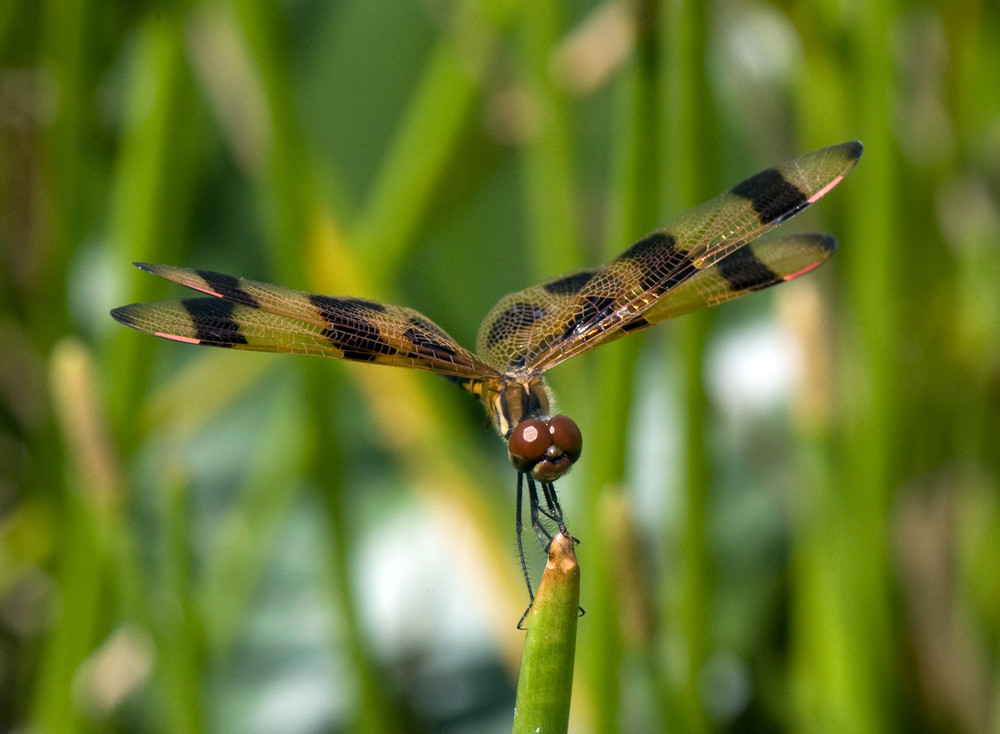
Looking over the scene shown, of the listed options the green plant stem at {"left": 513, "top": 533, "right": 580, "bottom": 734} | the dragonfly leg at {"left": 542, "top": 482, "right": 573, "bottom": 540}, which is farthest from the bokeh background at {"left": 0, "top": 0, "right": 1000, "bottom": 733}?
the green plant stem at {"left": 513, "top": 533, "right": 580, "bottom": 734}

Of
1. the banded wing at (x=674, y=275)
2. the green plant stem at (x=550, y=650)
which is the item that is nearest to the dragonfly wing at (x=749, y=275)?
the banded wing at (x=674, y=275)

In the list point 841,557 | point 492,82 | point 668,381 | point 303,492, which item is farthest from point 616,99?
point 841,557

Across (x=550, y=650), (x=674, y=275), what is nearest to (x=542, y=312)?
(x=674, y=275)

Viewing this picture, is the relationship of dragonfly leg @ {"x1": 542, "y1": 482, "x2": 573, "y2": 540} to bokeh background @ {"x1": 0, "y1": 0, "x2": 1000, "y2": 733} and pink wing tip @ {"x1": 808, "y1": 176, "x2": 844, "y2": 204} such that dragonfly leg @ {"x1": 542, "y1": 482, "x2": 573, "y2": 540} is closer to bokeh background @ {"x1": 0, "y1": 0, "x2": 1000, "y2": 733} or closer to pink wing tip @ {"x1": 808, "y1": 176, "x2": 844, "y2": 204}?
bokeh background @ {"x1": 0, "y1": 0, "x2": 1000, "y2": 733}

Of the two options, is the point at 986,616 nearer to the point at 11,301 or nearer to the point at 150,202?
the point at 150,202

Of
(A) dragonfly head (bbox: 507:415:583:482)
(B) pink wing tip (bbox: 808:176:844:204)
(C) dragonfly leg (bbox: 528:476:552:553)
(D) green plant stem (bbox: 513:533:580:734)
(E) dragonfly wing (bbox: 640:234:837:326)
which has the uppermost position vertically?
(B) pink wing tip (bbox: 808:176:844:204)

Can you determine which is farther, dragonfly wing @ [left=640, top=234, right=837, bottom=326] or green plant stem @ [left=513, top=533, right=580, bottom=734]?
dragonfly wing @ [left=640, top=234, right=837, bottom=326]
